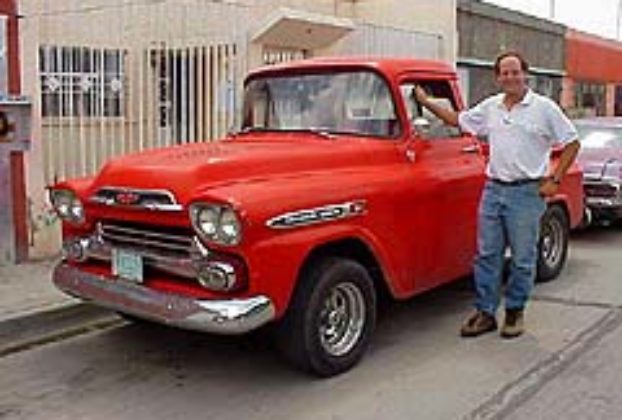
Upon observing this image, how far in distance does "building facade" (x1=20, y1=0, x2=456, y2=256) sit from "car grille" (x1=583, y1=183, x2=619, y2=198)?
3.85 m

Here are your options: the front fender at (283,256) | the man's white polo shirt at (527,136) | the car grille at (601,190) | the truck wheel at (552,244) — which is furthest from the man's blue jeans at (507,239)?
the car grille at (601,190)

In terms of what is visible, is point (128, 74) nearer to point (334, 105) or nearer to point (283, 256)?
point (334, 105)

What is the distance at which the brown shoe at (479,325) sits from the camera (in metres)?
6.06

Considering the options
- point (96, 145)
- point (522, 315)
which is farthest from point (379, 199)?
point (96, 145)

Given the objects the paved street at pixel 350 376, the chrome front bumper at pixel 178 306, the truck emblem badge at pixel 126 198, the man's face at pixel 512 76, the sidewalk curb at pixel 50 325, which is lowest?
the paved street at pixel 350 376

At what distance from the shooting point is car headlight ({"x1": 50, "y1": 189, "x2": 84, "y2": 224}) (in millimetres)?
5414

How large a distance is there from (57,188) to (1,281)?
1.98 m

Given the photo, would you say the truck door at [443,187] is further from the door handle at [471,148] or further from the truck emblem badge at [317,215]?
the truck emblem badge at [317,215]

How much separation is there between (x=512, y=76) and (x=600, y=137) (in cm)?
638

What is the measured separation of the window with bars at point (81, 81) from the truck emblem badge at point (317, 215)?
13.6 ft

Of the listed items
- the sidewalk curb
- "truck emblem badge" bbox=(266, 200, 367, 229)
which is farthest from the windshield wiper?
the sidewalk curb

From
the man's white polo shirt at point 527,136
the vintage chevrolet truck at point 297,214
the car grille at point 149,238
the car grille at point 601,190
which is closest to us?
the vintage chevrolet truck at point 297,214

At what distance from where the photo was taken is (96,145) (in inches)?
344

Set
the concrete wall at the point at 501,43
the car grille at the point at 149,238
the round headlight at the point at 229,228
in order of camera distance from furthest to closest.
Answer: the concrete wall at the point at 501,43, the car grille at the point at 149,238, the round headlight at the point at 229,228
